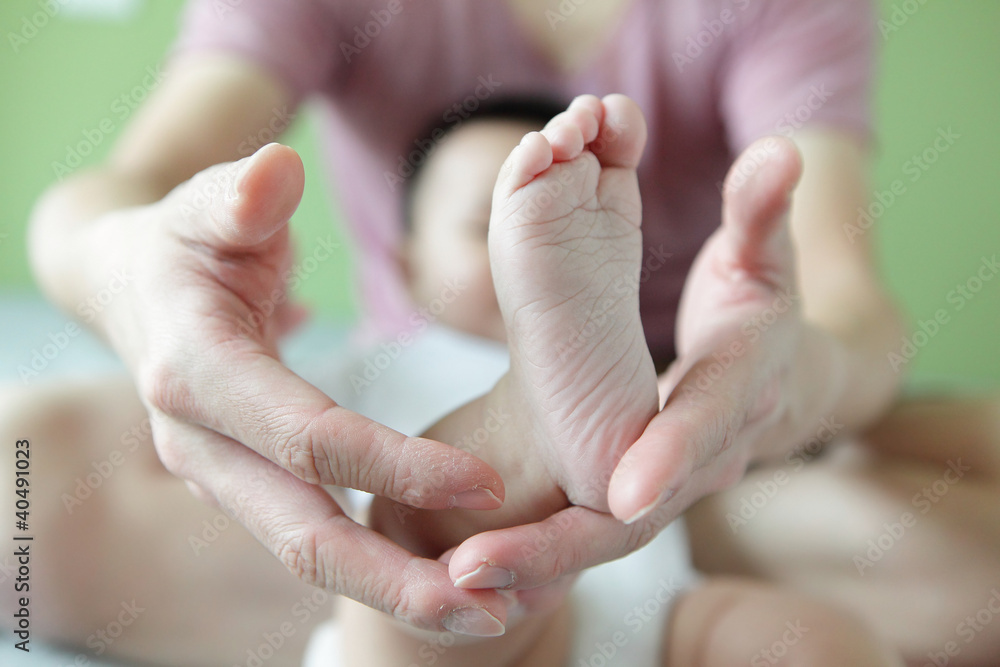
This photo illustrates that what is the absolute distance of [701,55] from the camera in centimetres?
90

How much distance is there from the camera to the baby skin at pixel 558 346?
0.36 metres

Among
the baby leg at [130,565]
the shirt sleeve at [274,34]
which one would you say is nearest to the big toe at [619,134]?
the baby leg at [130,565]

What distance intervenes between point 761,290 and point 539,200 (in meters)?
0.20

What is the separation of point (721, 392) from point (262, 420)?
10.0 inches

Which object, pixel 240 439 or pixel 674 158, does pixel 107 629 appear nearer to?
pixel 240 439

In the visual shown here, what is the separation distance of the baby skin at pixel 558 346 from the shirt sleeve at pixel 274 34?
1.93 ft

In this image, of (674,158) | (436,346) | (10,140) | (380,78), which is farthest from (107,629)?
(10,140)

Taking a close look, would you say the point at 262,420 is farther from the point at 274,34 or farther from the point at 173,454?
the point at 274,34

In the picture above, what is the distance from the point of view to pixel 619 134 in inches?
14.9

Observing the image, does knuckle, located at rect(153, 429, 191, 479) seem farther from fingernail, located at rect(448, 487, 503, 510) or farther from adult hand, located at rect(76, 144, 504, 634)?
fingernail, located at rect(448, 487, 503, 510)

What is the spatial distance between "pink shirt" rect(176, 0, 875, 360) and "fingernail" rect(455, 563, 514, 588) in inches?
23.3

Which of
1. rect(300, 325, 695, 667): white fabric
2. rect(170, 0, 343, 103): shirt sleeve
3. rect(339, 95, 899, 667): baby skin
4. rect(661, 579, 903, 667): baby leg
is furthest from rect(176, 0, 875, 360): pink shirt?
rect(339, 95, 899, 667): baby skin

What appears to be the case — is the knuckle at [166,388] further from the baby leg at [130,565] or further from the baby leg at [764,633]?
the baby leg at [764,633]

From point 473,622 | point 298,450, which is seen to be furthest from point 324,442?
point 473,622
